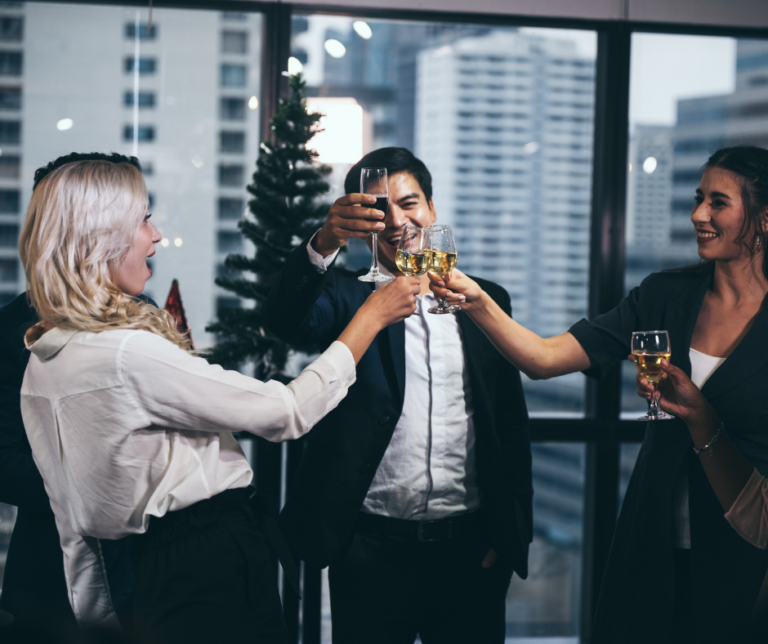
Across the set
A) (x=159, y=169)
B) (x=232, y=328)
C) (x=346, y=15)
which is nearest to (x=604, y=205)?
(x=346, y=15)

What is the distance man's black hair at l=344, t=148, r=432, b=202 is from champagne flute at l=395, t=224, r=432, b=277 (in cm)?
39

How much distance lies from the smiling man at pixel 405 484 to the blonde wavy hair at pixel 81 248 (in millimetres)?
458

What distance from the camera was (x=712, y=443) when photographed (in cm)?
151

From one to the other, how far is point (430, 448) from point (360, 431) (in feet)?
0.66

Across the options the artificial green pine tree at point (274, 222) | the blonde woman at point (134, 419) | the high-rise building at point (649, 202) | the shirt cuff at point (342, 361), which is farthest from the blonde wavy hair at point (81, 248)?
the high-rise building at point (649, 202)

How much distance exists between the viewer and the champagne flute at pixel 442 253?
154 centimetres

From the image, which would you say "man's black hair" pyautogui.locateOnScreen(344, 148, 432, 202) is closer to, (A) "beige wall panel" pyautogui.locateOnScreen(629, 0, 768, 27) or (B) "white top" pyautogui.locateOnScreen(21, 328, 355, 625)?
(B) "white top" pyautogui.locateOnScreen(21, 328, 355, 625)

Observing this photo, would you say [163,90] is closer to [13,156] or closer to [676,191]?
[13,156]

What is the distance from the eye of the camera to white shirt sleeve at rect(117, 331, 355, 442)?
1.18 m

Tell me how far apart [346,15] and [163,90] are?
3.13 feet

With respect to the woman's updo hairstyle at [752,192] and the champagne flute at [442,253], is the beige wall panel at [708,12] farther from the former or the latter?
the champagne flute at [442,253]

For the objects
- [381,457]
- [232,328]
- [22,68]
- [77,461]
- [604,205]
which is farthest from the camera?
[604,205]

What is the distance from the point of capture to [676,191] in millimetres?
3137

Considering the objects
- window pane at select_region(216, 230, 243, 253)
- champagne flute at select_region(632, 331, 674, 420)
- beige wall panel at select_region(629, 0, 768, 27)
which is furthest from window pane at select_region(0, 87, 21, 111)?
beige wall panel at select_region(629, 0, 768, 27)
